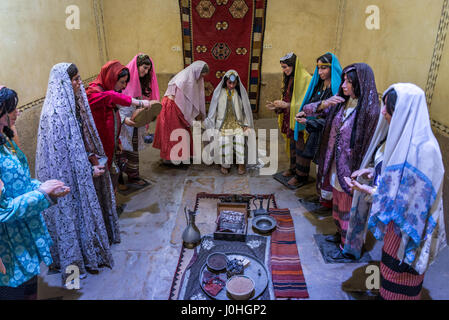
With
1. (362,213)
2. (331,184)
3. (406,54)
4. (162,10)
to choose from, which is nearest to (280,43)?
(162,10)

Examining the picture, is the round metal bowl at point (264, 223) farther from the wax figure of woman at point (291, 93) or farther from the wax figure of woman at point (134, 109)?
the wax figure of woman at point (134, 109)

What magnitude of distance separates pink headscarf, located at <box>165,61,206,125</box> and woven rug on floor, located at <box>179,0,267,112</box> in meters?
2.07

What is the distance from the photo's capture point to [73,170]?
2516 millimetres

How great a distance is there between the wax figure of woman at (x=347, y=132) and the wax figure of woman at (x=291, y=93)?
1043mm

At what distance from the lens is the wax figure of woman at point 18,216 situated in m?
1.78

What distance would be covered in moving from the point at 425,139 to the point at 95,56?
5715 millimetres

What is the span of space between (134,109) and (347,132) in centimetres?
253

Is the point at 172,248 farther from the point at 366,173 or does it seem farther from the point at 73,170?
the point at 366,173

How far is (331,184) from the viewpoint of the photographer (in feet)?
10.1

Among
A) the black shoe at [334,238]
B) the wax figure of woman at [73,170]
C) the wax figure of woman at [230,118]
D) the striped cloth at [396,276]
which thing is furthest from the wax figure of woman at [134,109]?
the striped cloth at [396,276]

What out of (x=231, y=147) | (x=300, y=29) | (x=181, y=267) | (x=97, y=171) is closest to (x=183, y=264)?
(x=181, y=267)

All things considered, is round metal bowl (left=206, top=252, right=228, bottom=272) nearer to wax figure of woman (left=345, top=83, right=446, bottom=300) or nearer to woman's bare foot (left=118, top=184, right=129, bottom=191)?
wax figure of woman (left=345, top=83, right=446, bottom=300)

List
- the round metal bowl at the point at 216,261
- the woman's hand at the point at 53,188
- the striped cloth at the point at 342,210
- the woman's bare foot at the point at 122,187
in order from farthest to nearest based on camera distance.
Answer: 1. the woman's bare foot at the point at 122,187
2. the striped cloth at the point at 342,210
3. the round metal bowl at the point at 216,261
4. the woman's hand at the point at 53,188

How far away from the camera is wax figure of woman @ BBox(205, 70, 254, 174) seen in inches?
182
